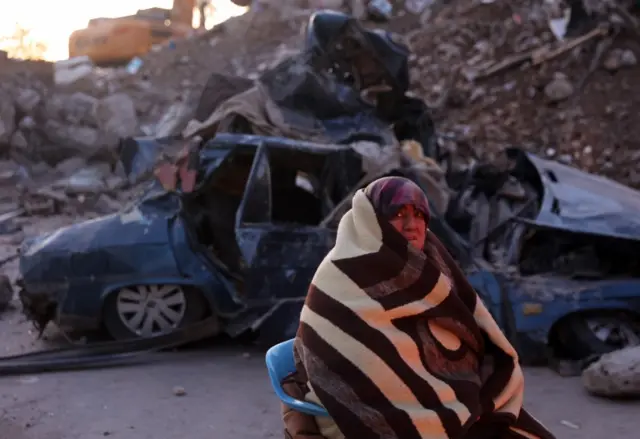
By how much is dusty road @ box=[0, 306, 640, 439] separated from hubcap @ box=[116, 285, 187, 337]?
10.7 inches

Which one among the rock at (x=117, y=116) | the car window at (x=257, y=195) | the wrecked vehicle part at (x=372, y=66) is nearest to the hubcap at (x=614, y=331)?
the car window at (x=257, y=195)

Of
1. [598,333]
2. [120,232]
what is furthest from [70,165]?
[598,333]

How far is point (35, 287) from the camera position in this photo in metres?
6.20

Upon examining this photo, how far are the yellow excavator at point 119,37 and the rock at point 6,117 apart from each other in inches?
370

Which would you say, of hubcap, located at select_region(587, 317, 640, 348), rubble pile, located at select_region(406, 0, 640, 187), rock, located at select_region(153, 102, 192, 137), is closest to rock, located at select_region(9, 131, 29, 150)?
rock, located at select_region(153, 102, 192, 137)

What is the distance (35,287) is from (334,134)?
11.8 feet

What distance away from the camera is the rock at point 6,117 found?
664 inches

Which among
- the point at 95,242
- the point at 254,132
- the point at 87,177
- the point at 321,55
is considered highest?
the point at 321,55

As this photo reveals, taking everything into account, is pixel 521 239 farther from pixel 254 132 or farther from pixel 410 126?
pixel 410 126

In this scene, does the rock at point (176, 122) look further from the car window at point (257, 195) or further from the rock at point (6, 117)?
the rock at point (6, 117)

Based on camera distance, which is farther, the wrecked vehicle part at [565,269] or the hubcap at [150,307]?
the hubcap at [150,307]

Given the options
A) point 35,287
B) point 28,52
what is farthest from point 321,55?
point 28,52

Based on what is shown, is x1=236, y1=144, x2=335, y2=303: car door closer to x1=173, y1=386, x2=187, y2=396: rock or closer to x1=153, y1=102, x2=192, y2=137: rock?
x1=173, y1=386, x2=187, y2=396: rock

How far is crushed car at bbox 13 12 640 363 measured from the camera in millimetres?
5691
